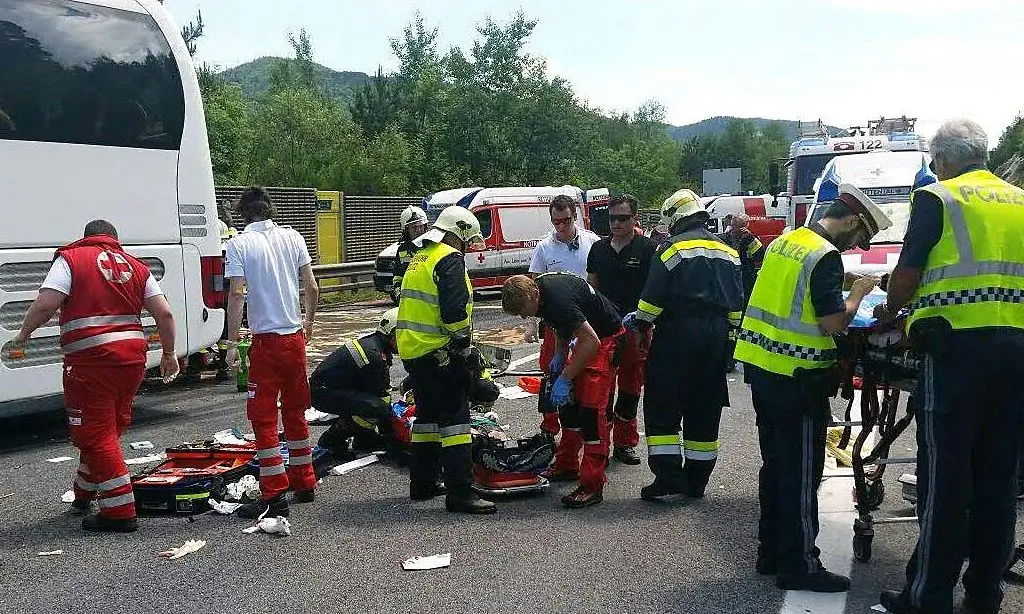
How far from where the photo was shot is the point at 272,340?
5723 millimetres

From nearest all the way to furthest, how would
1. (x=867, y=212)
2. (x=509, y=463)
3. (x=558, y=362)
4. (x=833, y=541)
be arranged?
(x=867, y=212) < (x=833, y=541) < (x=509, y=463) < (x=558, y=362)

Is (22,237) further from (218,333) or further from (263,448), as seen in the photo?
(263,448)

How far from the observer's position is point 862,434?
4898 mm

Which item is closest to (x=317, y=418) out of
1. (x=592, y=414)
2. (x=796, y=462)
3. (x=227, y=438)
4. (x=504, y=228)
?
(x=227, y=438)

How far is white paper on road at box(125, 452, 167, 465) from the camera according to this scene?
273 inches

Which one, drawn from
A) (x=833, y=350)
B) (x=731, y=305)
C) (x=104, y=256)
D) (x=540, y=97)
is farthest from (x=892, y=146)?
(x=540, y=97)

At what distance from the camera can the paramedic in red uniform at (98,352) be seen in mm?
A: 5305

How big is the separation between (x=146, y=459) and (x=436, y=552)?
3.21 metres

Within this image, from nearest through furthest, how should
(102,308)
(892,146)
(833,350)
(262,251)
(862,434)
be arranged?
(833,350), (862,434), (102,308), (262,251), (892,146)

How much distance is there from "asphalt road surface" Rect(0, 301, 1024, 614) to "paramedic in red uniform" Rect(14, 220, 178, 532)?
292 mm

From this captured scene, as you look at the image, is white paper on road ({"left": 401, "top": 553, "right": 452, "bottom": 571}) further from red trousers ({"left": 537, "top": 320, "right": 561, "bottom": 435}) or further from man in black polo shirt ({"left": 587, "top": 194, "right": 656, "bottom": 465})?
man in black polo shirt ({"left": 587, "top": 194, "right": 656, "bottom": 465})

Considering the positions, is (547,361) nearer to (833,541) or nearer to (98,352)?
(833,541)

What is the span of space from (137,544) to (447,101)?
4000 centimetres

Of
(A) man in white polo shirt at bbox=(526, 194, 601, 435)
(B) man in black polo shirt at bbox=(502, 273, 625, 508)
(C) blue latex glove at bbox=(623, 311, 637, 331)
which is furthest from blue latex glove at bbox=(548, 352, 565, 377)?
→ (A) man in white polo shirt at bbox=(526, 194, 601, 435)
